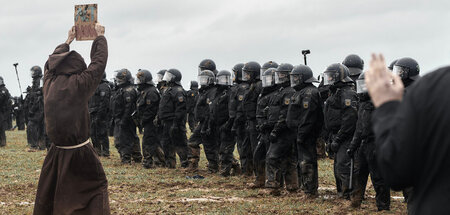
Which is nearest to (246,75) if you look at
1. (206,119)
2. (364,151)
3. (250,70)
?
(250,70)

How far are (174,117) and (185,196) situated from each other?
5258 millimetres

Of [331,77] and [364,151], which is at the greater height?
[331,77]

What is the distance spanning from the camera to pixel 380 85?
308cm

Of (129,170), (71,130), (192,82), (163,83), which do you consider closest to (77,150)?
(71,130)

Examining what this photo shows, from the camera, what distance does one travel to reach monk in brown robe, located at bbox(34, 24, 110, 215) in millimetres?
6281

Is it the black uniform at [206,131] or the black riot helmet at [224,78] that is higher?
the black riot helmet at [224,78]

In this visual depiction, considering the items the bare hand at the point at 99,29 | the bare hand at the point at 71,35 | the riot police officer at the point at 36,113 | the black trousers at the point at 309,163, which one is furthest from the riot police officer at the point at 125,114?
the bare hand at the point at 99,29

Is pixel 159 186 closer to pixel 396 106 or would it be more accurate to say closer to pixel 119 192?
pixel 119 192

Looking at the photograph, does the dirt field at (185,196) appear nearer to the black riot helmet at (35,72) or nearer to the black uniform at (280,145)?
the black uniform at (280,145)

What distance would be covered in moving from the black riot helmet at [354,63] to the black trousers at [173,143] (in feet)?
16.5

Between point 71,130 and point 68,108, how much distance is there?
22 cm

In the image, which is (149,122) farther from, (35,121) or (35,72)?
(35,121)

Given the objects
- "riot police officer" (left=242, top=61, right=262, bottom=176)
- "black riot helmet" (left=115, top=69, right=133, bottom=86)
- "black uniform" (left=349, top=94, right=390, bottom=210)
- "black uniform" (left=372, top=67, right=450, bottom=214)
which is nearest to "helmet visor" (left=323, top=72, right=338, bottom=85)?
"black uniform" (left=349, top=94, right=390, bottom=210)

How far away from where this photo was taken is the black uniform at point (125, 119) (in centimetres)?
1839
